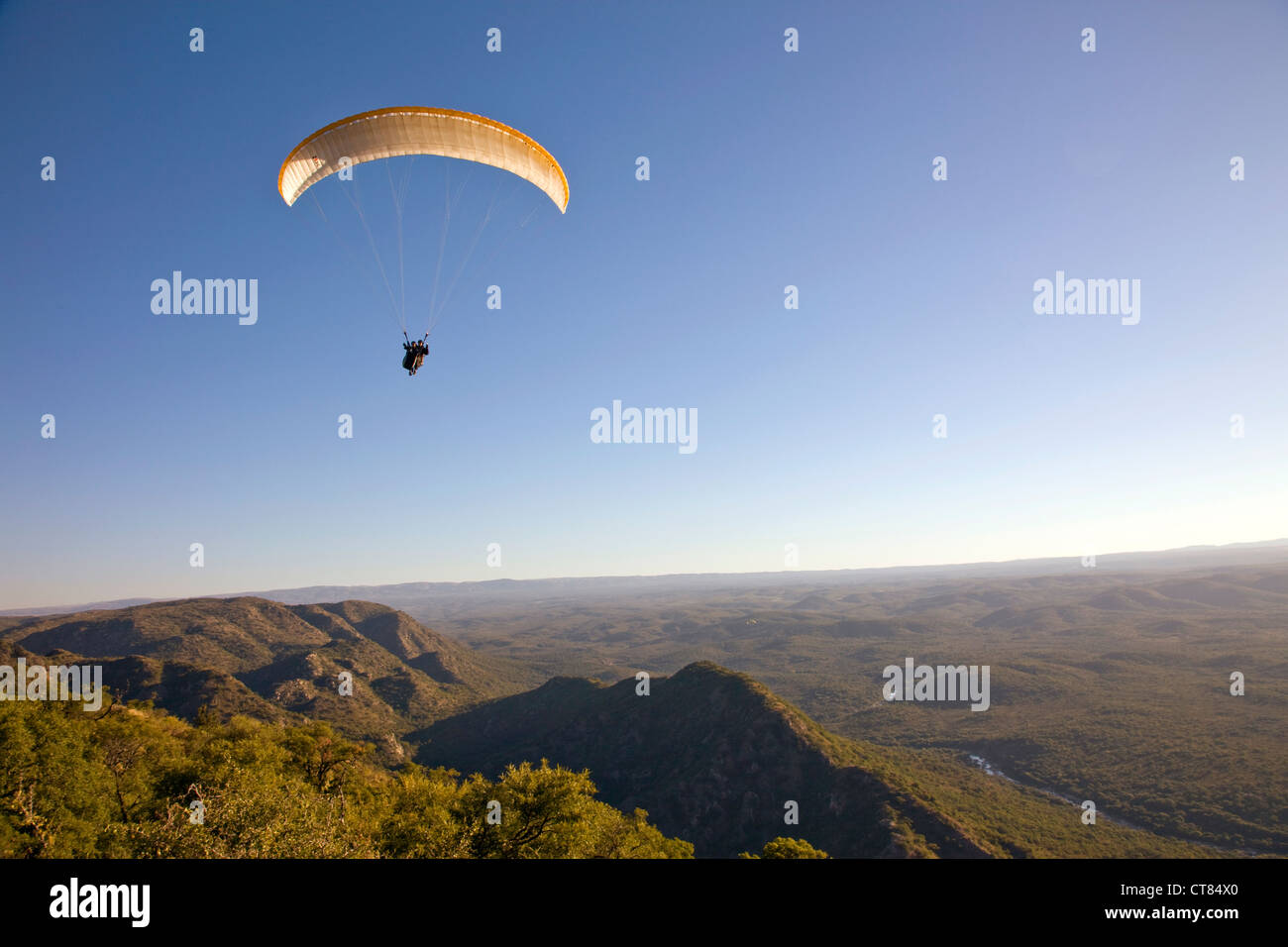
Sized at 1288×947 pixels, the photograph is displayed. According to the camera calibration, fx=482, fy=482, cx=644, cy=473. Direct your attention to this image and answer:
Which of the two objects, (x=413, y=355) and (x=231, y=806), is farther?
(x=413, y=355)

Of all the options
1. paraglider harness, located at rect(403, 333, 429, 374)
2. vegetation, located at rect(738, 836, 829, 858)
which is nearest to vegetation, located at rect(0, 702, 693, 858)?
vegetation, located at rect(738, 836, 829, 858)

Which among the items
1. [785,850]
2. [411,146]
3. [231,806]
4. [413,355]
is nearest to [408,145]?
[411,146]

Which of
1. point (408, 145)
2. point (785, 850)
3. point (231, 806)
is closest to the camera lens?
point (231, 806)

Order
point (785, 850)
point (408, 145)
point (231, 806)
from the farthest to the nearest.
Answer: point (785, 850), point (408, 145), point (231, 806)

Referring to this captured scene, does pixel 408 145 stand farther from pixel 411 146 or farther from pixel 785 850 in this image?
pixel 785 850

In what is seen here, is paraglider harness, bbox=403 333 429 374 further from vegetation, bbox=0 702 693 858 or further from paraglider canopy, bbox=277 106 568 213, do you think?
vegetation, bbox=0 702 693 858
